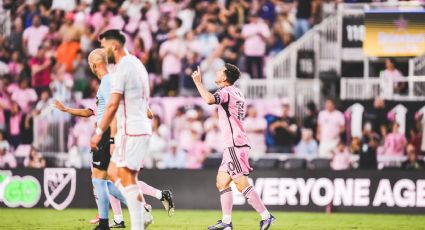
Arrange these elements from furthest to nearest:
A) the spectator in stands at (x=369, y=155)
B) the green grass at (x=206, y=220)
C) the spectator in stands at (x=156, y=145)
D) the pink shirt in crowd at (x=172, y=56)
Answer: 1. the pink shirt in crowd at (x=172, y=56)
2. the spectator in stands at (x=156, y=145)
3. the spectator in stands at (x=369, y=155)
4. the green grass at (x=206, y=220)

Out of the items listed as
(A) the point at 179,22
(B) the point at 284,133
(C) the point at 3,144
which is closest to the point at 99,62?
(B) the point at 284,133

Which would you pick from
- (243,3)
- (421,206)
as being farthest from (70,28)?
(421,206)

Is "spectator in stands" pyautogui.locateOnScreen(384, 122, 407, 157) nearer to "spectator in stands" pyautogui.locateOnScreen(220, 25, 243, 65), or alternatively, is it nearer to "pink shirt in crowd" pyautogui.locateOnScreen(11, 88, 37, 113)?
"spectator in stands" pyautogui.locateOnScreen(220, 25, 243, 65)

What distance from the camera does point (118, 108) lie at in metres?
11.3

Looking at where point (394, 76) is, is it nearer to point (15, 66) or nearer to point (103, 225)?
point (15, 66)

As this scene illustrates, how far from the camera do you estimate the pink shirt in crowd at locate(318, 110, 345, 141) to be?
2147 cm

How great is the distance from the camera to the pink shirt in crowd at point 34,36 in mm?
25031

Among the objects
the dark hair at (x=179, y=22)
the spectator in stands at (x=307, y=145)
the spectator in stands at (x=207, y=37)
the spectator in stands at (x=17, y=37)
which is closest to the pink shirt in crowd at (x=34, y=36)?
the spectator in stands at (x=17, y=37)

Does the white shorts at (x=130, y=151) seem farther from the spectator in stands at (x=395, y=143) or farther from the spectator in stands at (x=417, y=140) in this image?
the spectator in stands at (x=417, y=140)

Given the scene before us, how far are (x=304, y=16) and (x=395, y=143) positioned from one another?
16.8ft

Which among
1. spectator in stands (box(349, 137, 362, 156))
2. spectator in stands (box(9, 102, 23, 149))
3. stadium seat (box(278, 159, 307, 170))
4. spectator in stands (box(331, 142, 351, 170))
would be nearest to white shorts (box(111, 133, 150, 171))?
stadium seat (box(278, 159, 307, 170))

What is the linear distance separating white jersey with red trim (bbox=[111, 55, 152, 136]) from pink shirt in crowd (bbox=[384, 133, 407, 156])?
10.8m

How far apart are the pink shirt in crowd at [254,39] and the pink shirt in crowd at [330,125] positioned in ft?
9.78

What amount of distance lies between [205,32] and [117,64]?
13.2 m
